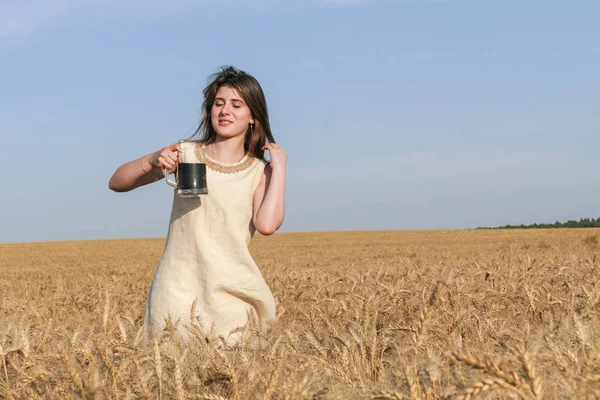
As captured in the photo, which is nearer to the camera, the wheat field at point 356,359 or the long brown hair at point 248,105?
the wheat field at point 356,359

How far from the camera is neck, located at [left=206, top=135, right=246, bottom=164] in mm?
3941

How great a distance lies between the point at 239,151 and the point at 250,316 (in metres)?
0.98

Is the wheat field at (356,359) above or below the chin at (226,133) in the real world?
below

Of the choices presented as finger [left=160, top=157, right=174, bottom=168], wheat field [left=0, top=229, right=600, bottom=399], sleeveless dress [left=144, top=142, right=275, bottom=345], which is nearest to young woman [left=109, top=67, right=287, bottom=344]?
sleeveless dress [left=144, top=142, right=275, bottom=345]

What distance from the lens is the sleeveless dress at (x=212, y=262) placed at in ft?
12.4

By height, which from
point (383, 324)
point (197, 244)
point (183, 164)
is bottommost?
point (383, 324)

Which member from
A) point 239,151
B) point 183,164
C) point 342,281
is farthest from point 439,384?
point 342,281

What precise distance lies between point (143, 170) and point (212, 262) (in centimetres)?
64

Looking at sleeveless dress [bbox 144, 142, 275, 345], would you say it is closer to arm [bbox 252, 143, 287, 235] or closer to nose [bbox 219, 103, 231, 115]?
arm [bbox 252, 143, 287, 235]

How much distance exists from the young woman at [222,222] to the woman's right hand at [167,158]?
0.15ft

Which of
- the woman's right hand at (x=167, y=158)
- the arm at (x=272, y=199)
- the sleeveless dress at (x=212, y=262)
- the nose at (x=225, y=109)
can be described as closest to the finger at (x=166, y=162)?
the woman's right hand at (x=167, y=158)

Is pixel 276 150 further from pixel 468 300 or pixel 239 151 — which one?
pixel 468 300

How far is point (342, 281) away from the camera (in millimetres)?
6328

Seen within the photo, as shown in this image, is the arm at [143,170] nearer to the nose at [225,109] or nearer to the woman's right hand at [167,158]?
the woman's right hand at [167,158]
